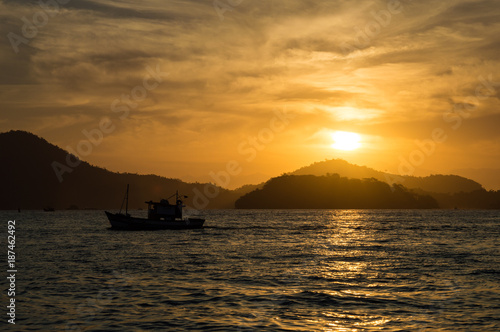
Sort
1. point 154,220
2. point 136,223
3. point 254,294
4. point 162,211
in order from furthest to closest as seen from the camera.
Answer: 1. point 162,211
2. point 154,220
3. point 136,223
4. point 254,294

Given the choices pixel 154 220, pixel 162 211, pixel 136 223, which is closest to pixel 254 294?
pixel 154 220

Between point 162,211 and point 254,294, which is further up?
point 162,211

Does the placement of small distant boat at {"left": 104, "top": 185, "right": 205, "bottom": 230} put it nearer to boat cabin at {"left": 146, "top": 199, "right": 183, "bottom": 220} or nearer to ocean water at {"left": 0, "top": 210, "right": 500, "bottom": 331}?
boat cabin at {"left": 146, "top": 199, "right": 183, "bottom": 220}

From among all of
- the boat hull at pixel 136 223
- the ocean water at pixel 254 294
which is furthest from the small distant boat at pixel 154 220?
the ocean water at pixel 254 294

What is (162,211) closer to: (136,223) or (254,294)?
(136,223)

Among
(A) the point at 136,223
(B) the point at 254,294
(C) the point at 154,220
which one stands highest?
(C) the point at 154,220

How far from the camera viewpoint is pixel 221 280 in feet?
118

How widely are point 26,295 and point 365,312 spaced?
832 inches

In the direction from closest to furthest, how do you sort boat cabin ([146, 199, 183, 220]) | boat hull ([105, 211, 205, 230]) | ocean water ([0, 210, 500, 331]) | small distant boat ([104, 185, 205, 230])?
ocean water ([0, 210, 500, 331]) < boat hull ([105, 211, 205, 230]) < small distant boat ([104, 185, 205, 230]) < boat cabin ([146, 199, 183, 220])

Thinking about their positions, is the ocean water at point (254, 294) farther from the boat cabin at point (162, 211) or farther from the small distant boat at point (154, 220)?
the boat cabin at point (162, 211)

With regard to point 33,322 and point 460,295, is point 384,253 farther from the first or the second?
point 33,322

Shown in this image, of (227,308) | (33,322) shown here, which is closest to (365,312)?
(227,308)

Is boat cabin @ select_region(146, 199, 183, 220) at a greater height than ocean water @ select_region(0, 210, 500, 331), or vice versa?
boat cabin @ select_region(146, 199, 183, 220)

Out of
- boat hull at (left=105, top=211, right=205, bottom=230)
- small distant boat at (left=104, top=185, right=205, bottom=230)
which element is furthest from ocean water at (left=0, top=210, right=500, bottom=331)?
small distant boat at (left=104, top=185, right=205, bottom=230)
